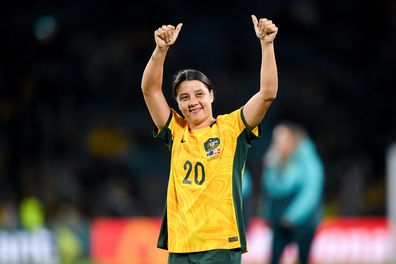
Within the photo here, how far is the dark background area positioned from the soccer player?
11.4 metres

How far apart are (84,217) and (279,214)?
30.4 ft

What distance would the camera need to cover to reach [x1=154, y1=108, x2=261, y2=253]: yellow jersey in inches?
198

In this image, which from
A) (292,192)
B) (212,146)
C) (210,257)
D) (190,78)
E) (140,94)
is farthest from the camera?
(140,94)

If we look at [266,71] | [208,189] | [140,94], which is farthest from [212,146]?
[140,94]

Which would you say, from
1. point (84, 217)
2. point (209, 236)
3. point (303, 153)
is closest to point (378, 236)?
point (84, 217)

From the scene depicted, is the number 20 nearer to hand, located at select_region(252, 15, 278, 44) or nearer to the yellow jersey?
the yellow jersey

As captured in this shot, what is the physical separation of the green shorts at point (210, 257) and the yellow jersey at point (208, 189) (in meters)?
0.03

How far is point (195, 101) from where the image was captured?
520cm

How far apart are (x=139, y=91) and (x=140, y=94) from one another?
0.30 ft

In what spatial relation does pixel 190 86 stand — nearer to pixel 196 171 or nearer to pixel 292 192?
pixel 196 171

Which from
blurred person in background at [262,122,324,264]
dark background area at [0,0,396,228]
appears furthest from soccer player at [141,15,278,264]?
dark background area at [0,0,396,228]

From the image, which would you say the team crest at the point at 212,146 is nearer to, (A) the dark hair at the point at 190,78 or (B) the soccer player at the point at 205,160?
(B) the soccer player at the point at 205,160

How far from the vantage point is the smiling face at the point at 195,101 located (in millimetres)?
5203

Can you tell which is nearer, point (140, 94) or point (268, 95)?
point (268, 95)
